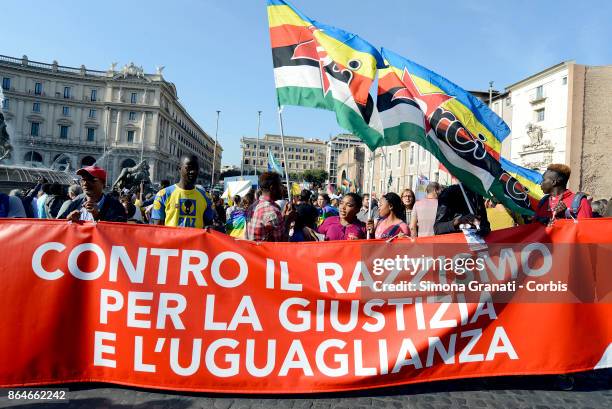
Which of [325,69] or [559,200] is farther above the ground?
[325,69]

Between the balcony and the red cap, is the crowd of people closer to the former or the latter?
the red cap

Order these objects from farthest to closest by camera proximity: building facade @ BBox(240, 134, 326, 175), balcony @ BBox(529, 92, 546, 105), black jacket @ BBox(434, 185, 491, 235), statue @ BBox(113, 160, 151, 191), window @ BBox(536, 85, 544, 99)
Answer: building facade @ BBox(240, 134, 326, 175), window @ BBox(536, 85, 544, 99), balcony @ BBox(529, 92, 546, 105), statue @ BBox(113, 160, 151, 191), black jacket @ BBox(434, 185, 491, 235)

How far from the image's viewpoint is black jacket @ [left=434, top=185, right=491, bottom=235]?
14.2 feet

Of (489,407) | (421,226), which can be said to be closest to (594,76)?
(421,226)

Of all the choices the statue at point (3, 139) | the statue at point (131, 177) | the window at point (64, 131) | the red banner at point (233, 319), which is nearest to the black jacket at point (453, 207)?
the red banner at point (233, 319)

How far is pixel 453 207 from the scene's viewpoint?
448 cm

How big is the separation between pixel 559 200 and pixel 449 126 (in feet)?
4.54

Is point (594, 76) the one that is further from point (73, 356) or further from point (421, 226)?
point (73, 356)

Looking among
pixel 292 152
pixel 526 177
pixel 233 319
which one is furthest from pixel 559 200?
pixel 292 152

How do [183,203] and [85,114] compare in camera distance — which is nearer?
[183,203]

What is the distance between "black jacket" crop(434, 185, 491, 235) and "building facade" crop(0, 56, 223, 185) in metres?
83.8

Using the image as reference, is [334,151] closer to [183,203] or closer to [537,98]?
[537,98]

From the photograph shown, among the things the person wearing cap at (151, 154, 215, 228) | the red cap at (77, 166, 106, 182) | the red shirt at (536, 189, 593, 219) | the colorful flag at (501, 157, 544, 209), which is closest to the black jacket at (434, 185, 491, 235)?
the red shirt at (536, 189, 593, 219)

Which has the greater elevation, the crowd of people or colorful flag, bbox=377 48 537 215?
colorful flag, bbox=377 48 537 215
